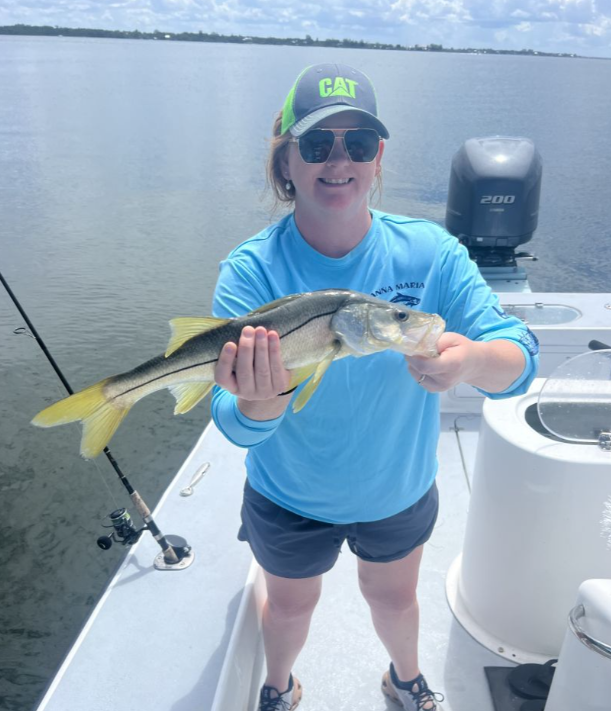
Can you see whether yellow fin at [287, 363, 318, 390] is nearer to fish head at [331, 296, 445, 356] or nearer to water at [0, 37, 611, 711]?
fish head at [331, 296, 445, 356]

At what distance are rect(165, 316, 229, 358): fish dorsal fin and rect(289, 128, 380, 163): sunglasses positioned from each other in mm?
569

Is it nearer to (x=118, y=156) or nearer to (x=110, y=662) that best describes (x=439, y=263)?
(x=110, y=662)

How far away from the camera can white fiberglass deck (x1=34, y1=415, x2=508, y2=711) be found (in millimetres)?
2469

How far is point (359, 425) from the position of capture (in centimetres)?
193

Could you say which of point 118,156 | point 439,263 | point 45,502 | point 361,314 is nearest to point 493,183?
point 439,263

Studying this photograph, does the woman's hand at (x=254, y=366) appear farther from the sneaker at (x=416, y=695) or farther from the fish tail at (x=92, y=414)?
the sneaker at (x=416, y=695)

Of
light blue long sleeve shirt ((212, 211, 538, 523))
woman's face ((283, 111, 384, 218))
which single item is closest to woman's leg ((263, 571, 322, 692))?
light blue long sleeve shirt ((212, 211, 538, 523))

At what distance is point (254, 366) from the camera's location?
1.66m

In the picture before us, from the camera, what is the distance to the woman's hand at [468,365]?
5.47 feet

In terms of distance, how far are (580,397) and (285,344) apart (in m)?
1.59

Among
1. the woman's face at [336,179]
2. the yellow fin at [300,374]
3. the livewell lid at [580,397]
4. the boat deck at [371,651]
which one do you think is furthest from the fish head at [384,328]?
the boat deck at [371,651]

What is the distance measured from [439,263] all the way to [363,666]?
1.96 meters

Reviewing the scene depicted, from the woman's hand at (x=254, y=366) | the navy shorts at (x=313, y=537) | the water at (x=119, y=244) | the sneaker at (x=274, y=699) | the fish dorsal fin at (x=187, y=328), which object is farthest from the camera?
the water at (x=119, y=244)

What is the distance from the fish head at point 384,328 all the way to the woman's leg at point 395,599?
908 millimetres
